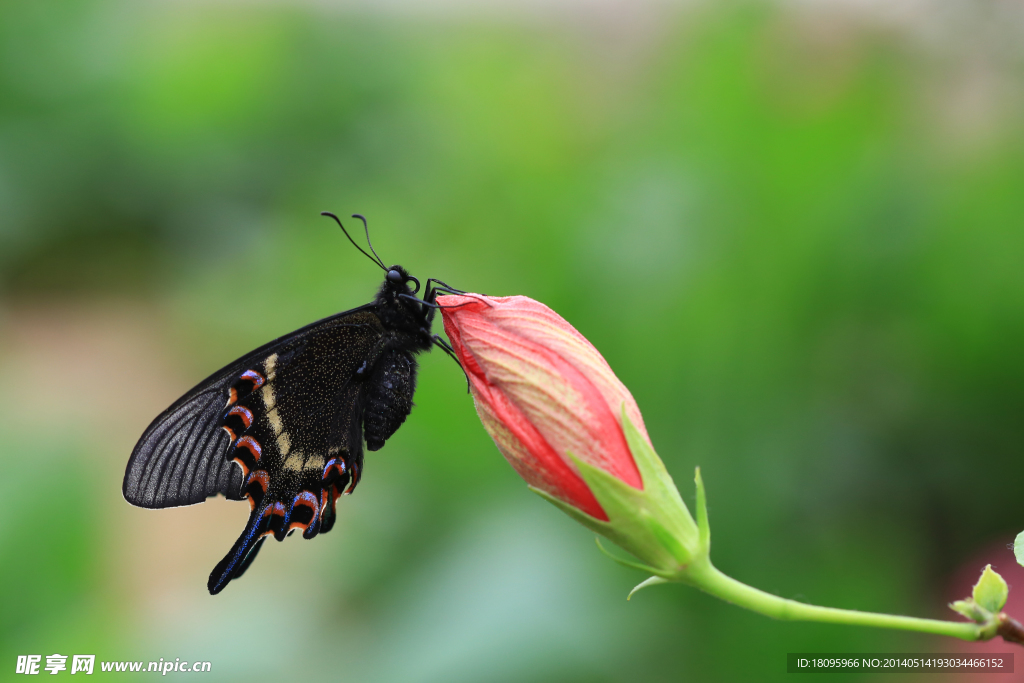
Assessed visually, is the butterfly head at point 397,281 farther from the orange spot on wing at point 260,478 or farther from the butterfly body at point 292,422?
the orange spot on wing at point 260,478

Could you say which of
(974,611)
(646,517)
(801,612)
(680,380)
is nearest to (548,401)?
(646,517)

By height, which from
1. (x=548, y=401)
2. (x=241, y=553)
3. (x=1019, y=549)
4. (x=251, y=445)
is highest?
(x=548, y=401)

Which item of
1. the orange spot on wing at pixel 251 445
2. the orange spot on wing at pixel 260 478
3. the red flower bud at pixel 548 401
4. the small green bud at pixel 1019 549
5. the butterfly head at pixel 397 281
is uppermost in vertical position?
the butterfly head at pixel 397 281

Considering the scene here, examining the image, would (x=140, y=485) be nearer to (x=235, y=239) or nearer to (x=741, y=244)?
(x=741, y=244)

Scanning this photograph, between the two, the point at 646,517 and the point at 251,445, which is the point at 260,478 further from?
the point at 646,517

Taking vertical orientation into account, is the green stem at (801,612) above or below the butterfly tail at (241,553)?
above

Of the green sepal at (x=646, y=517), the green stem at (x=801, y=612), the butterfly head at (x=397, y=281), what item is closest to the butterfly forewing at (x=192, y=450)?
the butterfly head at (x=397, y=281)

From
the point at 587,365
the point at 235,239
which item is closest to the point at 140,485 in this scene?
the point at 587,365
